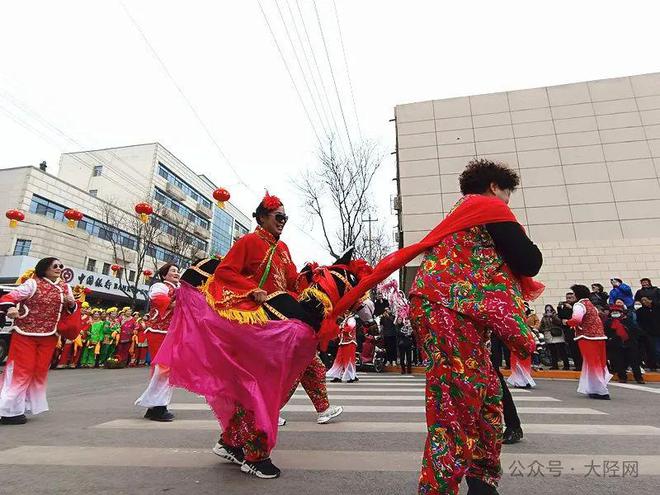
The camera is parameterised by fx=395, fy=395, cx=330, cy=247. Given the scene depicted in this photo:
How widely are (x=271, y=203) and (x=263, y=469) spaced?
6.43 ft

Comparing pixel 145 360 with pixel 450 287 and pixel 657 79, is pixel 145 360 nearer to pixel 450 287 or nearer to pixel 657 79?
pixel 450 287

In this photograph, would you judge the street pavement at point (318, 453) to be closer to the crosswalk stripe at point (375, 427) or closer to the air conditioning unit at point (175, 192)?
the crosswalk stripe at point (375, 427)

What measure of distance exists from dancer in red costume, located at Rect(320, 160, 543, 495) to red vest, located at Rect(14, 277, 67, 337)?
4816mm

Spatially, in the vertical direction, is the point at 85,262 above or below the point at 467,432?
above

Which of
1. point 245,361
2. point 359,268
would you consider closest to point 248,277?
point 245,361

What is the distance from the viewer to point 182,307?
3061 mm

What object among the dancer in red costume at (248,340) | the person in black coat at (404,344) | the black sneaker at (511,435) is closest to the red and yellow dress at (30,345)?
the dancer in red costume at (248,340)

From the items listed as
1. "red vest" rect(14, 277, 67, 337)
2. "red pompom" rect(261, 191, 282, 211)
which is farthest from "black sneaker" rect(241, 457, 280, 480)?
"red vest" rect(14, 277, 67, 337)

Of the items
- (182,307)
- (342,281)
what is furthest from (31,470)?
(342,281)

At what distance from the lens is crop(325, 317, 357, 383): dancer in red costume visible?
29.7ft

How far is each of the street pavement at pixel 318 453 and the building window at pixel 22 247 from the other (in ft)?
81.9

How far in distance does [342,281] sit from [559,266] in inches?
602

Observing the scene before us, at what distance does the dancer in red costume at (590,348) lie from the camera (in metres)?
6.07

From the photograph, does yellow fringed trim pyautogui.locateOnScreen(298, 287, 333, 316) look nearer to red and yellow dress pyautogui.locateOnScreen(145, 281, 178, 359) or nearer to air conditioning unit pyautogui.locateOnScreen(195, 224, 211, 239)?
red and yellow dress pyautogui.locateOnScreen(145, 281, 178, 359)
